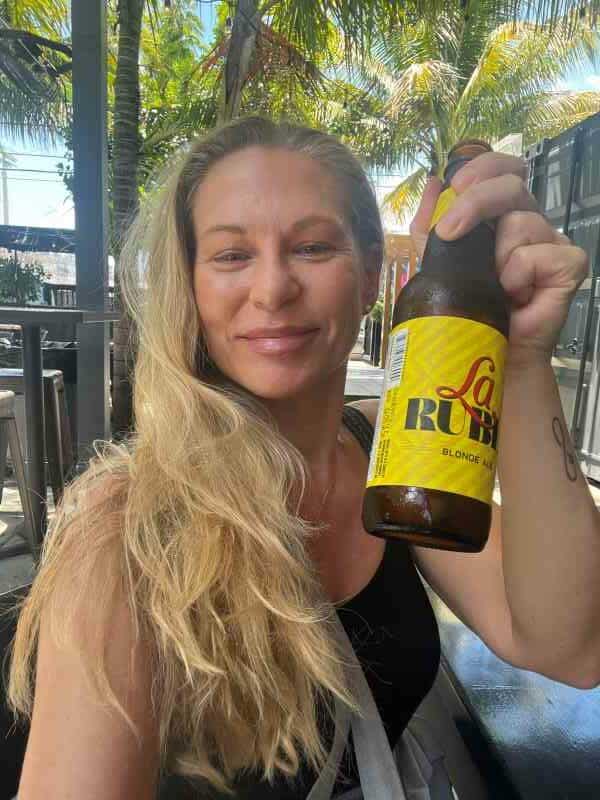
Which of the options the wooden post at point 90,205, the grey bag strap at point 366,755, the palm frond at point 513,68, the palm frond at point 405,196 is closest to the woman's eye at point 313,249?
the grey bag strap at point 366,755

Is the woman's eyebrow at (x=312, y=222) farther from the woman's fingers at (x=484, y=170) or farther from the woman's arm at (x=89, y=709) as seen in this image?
the woman's arm at (x=89, y=709)

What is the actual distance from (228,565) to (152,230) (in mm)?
644

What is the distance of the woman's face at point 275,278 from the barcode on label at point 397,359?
233 millimetres

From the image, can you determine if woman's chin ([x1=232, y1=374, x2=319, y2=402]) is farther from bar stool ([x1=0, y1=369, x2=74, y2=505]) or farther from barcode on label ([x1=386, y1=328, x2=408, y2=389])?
bar stool ([x1=0, y1=369, x2=74, y2=505])

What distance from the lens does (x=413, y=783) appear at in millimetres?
993

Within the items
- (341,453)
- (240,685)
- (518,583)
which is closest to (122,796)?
(240,685)

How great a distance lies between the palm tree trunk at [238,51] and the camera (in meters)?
4.36

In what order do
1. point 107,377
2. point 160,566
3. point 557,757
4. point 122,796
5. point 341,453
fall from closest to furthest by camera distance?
point 122,796, point 160,566, point 557,757, point 341,453, point 107,377

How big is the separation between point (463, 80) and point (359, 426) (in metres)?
12.1

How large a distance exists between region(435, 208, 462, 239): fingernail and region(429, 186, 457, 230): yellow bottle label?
3 cm

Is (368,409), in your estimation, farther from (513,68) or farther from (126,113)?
(513,68)

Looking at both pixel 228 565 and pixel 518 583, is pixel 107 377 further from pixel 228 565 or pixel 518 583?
pixel 518 583

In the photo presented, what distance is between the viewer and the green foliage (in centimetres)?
502

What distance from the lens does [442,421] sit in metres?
0.64
